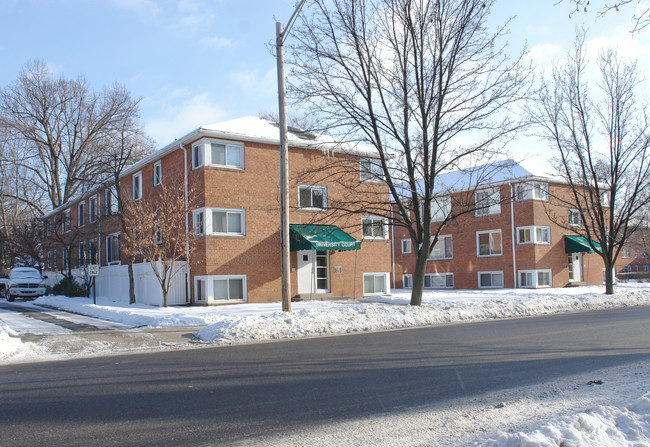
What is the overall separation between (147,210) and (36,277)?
49.1 feet

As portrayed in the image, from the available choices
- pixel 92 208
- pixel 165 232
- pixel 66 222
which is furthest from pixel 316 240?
pixel 66 222

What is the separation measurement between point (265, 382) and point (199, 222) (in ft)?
52.2

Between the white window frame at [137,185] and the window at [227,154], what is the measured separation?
7.24 m

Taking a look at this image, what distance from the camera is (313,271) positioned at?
25141mm

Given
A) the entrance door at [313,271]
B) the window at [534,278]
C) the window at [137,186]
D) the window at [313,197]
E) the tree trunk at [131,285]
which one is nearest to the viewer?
the tree trunk at [131,285]

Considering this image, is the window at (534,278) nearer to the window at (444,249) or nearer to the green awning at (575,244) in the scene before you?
the green awning at (575,244)

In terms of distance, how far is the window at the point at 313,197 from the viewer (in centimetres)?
2558

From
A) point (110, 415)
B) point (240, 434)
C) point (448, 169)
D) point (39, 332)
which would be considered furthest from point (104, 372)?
point (448, 169)

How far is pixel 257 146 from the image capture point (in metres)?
24.2

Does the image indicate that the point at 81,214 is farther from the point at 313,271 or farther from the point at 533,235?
the point at 533,235

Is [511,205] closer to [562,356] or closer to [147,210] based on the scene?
[147,210]

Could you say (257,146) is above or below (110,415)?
above

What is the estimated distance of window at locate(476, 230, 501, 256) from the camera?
1436 inches

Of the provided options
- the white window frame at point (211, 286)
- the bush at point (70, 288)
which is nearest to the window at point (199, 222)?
the white window frame at point (211, 286)
